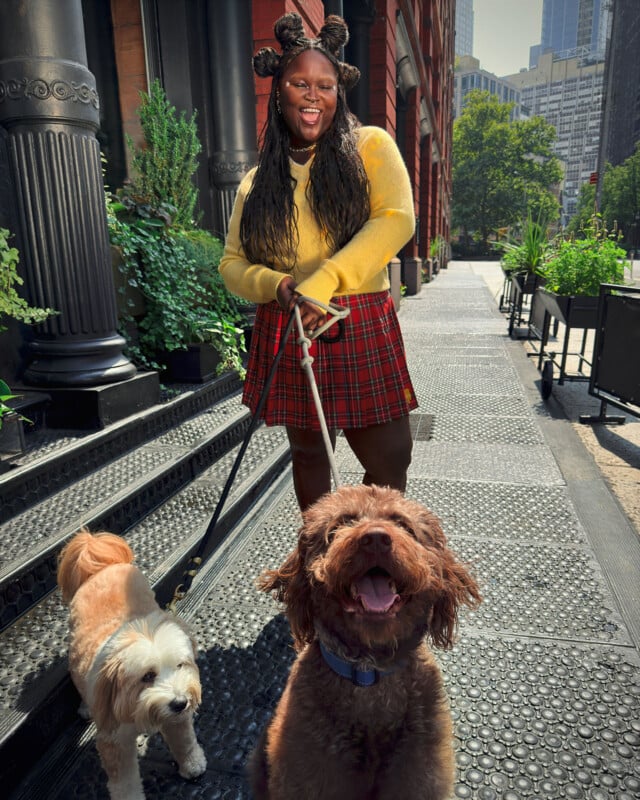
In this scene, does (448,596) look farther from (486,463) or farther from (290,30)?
(486,463)

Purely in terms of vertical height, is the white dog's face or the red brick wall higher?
the red brick wall

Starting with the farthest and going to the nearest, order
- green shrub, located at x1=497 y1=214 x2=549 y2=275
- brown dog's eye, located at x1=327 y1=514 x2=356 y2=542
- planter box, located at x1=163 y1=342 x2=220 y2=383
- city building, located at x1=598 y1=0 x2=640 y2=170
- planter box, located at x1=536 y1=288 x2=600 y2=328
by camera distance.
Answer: city building, located at x1=598 y1=0 x2=640 y2=170, green shrub, located at x1=497 y1=214 x2=549 y2=275, planter box, located at x1=536 y1=288 x2=600 y2=328, planter box, located at x1=163 y1=342 x2=220 y2=383, brown dog's eye, located at x1=327 y1=514 x2=356 y2=542

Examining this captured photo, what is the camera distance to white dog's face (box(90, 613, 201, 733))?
5.00 ft

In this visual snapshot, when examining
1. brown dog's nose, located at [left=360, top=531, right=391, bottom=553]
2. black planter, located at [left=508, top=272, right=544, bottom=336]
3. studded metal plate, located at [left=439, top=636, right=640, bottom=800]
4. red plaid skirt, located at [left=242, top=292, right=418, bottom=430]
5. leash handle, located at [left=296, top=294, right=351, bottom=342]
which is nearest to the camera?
brown dog's nose, located at [left=360, top=531, right=391, bottom=553]

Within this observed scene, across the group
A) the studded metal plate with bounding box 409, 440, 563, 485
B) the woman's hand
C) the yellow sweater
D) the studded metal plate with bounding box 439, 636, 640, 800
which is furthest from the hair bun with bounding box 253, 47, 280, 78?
the studded metal plate with bounding box 409, 440, 563, 485

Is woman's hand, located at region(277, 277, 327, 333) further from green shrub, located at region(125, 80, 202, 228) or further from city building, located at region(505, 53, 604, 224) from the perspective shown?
city building, located at region(505, 53, 604, 224)

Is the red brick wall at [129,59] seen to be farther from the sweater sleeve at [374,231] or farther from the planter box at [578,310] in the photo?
the planter box at [578,310]

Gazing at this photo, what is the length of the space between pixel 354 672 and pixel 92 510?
188cm

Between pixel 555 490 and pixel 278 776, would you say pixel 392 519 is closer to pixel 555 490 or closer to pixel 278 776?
pixel 278 776

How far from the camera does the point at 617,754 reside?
6.01 feet

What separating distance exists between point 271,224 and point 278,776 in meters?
1.83

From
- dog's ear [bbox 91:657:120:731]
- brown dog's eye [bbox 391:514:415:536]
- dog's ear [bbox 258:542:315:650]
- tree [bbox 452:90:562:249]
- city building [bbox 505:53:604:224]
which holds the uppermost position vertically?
city building [bbox 505:53:604:224]

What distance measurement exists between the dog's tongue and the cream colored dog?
0.62 metres

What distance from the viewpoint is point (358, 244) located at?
2047mm
